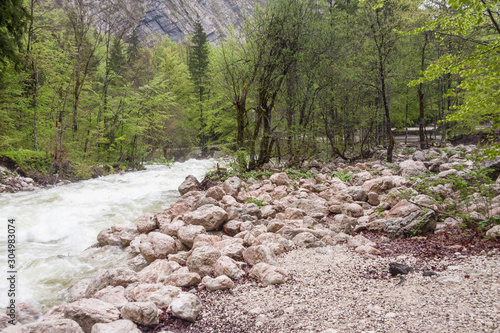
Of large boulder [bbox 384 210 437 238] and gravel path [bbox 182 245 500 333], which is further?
large boulder [bbox 384 210 437 238]

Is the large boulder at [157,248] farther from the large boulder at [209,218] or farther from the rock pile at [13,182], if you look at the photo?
the rock pile at [13,182]

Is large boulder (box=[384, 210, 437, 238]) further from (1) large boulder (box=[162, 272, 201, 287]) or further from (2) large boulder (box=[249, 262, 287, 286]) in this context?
(1) large boulder (box=[162, 272, 201, 287])

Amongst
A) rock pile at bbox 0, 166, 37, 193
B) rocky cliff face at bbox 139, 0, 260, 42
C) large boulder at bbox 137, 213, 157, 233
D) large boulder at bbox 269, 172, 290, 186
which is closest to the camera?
large boulder at bbox 137, 213, 157, 233

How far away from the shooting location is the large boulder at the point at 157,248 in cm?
415

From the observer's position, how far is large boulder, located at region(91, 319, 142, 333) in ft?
7.30

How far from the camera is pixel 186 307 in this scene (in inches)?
100.0

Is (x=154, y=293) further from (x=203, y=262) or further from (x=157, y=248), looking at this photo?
(x=157, y=248)

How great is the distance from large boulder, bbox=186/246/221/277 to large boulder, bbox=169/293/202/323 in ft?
2.42

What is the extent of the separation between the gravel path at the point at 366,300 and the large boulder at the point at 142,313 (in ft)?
1.11

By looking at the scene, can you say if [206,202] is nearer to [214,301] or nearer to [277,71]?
[214,301]

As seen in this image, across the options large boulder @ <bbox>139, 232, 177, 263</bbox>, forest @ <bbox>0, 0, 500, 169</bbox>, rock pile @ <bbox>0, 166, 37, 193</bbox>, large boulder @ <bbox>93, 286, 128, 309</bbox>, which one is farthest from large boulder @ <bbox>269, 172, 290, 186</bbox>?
rock pile @ <bbox>0, 166, 37, 193</bbox>

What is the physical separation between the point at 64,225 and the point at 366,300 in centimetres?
631

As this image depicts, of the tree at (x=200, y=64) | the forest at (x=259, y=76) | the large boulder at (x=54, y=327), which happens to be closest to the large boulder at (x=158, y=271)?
the large boulder at (x=54, y=327)

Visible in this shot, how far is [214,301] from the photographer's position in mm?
2834
